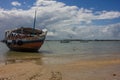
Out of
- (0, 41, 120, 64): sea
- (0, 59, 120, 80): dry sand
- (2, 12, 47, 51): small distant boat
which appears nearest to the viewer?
(0, 59, 120, 80): dry sand

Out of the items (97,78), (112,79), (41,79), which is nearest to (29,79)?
(41,79)

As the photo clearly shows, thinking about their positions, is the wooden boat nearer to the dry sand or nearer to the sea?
the sea

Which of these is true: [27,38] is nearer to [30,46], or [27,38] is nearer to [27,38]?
[27,38]

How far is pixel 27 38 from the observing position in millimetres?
36312

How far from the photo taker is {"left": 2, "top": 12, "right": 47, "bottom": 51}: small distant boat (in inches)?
1425

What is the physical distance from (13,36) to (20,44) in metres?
2.92

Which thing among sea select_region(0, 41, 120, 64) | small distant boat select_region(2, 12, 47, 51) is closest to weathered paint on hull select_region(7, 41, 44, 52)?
small distant boat select_region(2, 12, 47, 51)

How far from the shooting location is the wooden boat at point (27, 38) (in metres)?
36.2

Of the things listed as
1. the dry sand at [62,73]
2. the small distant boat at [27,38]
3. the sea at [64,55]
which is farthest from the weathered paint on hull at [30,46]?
the dry sand at [62,73]

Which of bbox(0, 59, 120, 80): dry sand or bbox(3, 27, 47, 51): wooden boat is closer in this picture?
bbox(0, 59, 120, 80): dry sand

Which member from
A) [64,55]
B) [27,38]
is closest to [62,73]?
[64,55]

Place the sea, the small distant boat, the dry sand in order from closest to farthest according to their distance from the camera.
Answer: the dry sand
the sea
the small distant boat

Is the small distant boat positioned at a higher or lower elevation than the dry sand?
lower

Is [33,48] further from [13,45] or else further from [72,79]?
[72,79]
